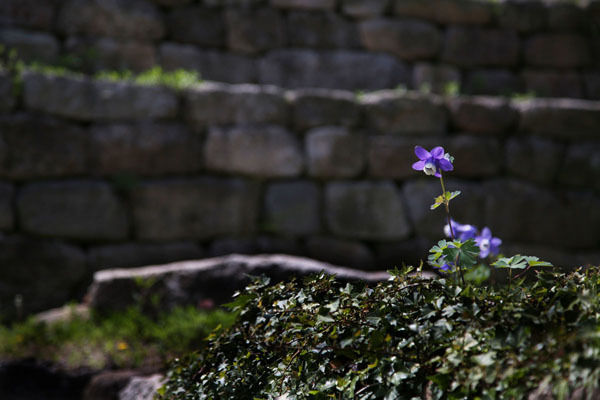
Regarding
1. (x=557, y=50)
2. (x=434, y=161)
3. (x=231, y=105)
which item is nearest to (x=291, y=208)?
(x=231, y=105)

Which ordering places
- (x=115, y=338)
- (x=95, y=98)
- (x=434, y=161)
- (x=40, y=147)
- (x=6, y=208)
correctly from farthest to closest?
(x=95, y=98) < (x=40, y=147) < (x=6, y=208) < (x=115, y=338) < (x=434, y=161)

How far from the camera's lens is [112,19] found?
503 cm

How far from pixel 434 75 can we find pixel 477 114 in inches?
39.2

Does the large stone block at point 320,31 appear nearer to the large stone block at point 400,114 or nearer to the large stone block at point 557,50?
the large stone block at point 400,114

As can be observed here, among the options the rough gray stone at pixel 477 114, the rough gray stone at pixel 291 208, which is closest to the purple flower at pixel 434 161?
the rough gray stone at pixel 291 208

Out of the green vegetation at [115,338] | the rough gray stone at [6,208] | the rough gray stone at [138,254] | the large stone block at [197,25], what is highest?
the large stone block at [197,25]

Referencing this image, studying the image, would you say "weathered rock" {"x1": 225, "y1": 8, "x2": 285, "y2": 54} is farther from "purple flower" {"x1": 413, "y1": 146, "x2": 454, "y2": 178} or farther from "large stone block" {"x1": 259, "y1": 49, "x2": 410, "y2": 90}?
"purple flower" {"x1": 413, "y1": 146, "x2": 454, "y2": 178}

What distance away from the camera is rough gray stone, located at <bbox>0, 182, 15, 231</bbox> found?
4008mm

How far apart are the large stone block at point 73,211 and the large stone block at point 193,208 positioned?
18cm

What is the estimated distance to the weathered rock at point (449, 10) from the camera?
220 inches

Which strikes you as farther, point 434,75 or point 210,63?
point 434,75

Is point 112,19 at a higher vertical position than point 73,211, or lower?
higher

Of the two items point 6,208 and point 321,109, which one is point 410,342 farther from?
point 6,208

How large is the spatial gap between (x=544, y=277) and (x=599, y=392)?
15.6 inches
